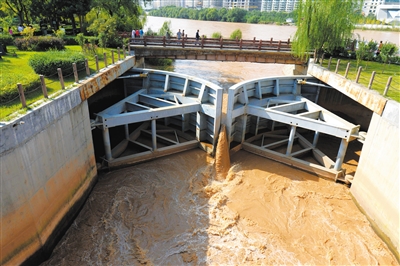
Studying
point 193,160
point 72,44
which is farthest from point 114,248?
point 72,44

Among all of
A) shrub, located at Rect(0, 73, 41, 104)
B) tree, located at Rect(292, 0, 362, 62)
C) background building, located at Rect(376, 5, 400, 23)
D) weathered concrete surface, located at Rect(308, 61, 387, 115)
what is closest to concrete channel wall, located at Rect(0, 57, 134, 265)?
shrub, located at Rect(0, 73, 41, 104)

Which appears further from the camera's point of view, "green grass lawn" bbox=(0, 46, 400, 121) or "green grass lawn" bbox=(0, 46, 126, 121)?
"green grass lawn" bbox=(0, 46, 400, 121)

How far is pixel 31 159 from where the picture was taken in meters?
7.70

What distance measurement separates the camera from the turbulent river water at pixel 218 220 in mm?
8852

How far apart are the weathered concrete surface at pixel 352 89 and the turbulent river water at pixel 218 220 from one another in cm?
365

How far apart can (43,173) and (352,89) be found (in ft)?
41.9

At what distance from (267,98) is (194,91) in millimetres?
4220

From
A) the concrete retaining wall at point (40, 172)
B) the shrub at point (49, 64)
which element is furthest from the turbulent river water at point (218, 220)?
the shrub at point (49, 64)

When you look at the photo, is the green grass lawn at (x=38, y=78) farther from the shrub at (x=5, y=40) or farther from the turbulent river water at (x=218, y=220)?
the turbulent river water at (x=218, y=220)

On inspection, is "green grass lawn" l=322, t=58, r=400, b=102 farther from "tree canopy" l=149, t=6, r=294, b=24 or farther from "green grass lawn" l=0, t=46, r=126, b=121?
"tree canopy" l=149, t=6, r=294, b=24

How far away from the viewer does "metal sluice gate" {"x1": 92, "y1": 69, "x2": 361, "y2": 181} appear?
1234 centimetres

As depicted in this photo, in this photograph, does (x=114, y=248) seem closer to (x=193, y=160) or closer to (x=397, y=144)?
(x=193, y=160)

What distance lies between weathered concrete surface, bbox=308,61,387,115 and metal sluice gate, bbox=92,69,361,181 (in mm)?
696

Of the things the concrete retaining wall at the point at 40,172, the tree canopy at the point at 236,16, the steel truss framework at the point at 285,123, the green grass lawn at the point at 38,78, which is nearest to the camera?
the concrete retaining wall at the point at 40,172
